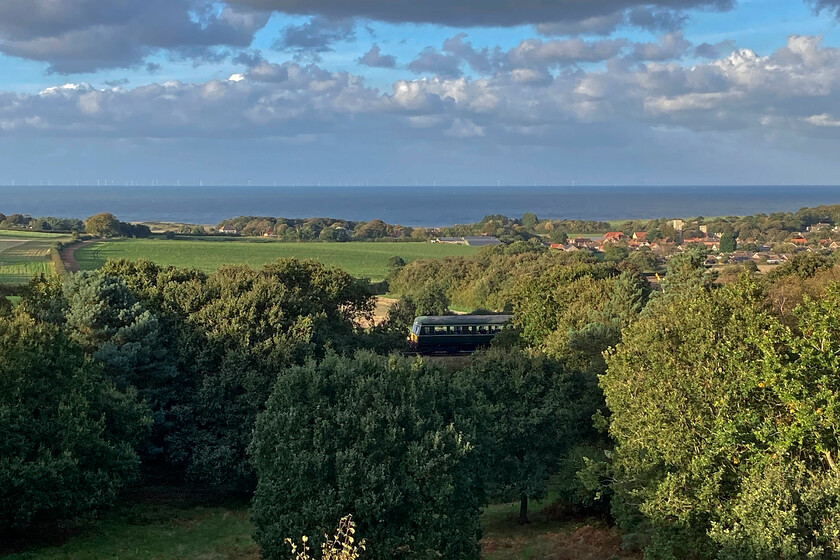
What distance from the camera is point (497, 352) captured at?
2658 centimetres

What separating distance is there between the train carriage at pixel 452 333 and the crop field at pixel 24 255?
3137 centimetres

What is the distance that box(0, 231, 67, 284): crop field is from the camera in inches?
2584

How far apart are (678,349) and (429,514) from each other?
27.6 ft

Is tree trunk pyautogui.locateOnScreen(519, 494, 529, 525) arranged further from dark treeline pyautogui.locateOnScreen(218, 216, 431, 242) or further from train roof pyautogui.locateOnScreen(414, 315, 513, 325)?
dark treeline pyautogui.locateOnScreen(218, 216, 431, 242)

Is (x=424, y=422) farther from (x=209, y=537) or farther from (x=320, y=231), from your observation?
(x=320, y=231)

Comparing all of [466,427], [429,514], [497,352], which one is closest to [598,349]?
[497,352]

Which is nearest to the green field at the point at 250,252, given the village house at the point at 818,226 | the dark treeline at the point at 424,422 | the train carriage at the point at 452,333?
the train carriage at the point at 452,333

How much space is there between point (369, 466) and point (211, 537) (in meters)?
8.34

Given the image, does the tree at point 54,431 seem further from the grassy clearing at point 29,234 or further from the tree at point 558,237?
the tree at point 558,237

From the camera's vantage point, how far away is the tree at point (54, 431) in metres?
20.5

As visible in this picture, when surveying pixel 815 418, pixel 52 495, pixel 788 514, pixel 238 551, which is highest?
pixel 815 418

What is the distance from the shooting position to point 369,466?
1836cm

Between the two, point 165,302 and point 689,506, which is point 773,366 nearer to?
point 689,506

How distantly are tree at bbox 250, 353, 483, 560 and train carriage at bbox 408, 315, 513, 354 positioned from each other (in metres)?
28.3
